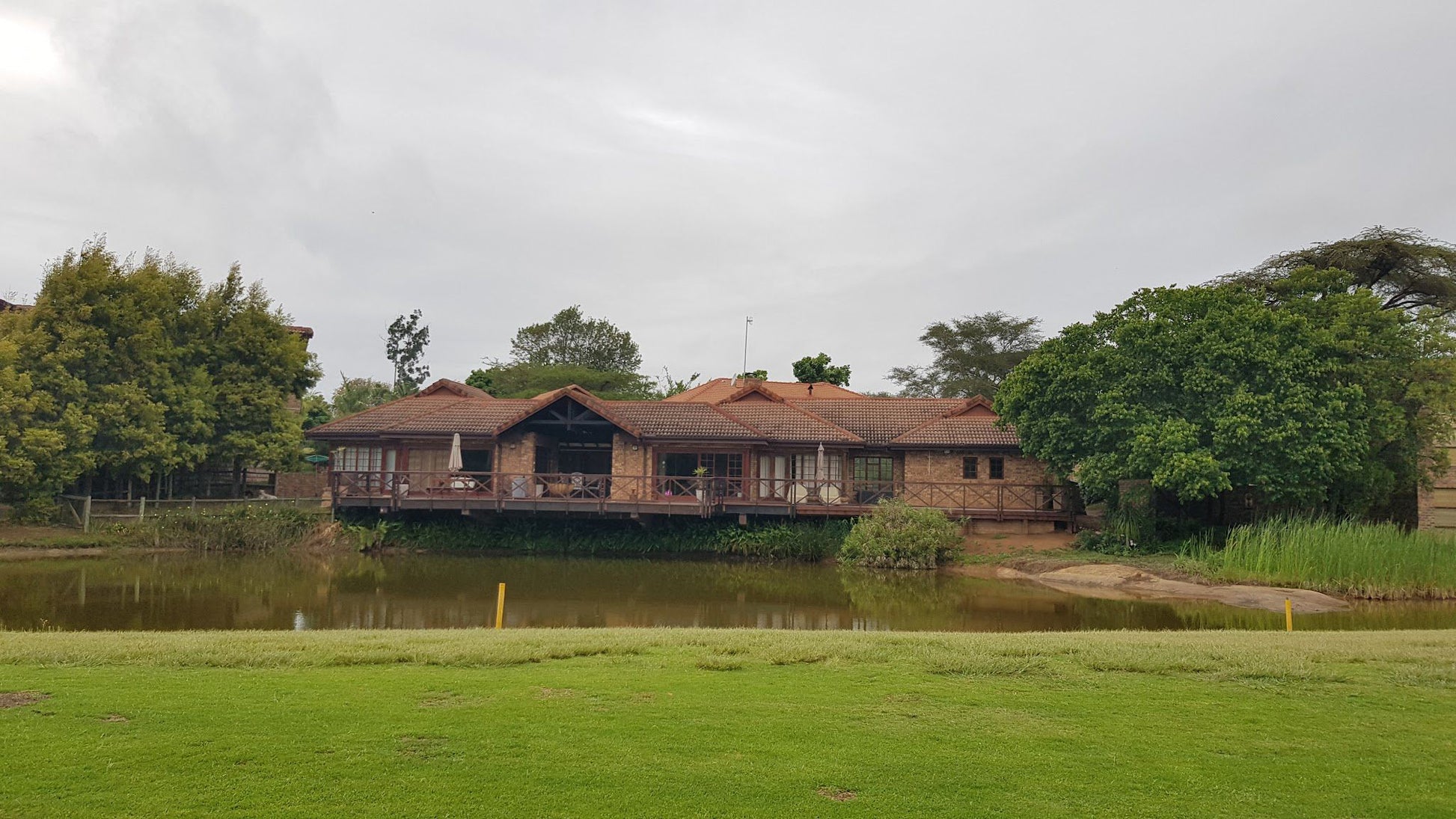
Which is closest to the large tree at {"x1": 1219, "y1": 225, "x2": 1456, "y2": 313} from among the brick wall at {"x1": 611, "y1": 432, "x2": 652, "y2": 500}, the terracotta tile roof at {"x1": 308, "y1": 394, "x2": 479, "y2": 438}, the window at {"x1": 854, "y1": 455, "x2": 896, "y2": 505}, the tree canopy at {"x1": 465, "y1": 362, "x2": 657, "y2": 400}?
the window at {"x1": 854, "y1": 455, "x2": 896, "y2": 505}

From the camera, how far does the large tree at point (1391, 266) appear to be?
100 ft

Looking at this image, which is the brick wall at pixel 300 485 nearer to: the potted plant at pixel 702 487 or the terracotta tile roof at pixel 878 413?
the potted plant at pixel 702 487

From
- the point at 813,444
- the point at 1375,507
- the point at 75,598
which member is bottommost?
the point at 75,598

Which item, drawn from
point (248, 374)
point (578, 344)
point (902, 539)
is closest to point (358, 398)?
point (578, 344)

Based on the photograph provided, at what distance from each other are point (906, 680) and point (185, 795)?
6259 mm

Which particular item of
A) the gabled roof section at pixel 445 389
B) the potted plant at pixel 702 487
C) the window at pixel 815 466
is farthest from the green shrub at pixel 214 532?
the window at pixel 815 466

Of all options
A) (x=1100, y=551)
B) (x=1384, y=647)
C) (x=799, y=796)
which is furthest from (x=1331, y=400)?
(x=799, y=796)

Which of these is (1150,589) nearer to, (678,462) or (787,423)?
(787,423)

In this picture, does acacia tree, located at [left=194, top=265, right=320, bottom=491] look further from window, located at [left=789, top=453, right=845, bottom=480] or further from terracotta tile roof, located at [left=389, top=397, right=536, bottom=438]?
window, located at [left=789, top=453, right=845, bottom=480]

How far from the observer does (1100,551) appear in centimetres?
2686

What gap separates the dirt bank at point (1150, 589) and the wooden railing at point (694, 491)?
500 centimetres

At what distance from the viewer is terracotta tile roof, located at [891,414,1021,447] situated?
31.0 meters

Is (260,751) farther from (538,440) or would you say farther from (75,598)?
(538,440)

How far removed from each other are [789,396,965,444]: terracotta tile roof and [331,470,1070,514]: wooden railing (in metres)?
2.40
